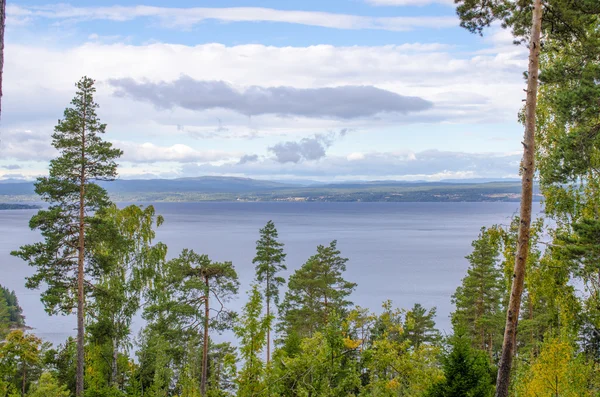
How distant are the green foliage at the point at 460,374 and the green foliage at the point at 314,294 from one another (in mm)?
18266

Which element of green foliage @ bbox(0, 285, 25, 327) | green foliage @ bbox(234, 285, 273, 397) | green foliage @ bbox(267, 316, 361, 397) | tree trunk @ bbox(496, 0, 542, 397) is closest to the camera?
tree trunk @ bbox(496, 0, 542, 397)

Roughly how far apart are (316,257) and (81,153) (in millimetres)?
15649

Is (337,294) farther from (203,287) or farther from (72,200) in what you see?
(72,200)

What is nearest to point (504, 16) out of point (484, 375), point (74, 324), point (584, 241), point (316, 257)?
point (584, 241)

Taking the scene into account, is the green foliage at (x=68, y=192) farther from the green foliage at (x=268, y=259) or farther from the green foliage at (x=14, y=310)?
the green foliage at (x=14, y=310)

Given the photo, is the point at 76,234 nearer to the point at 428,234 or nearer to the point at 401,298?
the point at 401,298

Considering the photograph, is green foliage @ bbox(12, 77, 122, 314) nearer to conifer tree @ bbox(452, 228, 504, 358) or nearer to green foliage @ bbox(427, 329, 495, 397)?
green foliage @ bbox(427, 329, 495, 397)

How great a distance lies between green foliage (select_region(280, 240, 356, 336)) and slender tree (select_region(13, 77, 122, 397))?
44.4ft

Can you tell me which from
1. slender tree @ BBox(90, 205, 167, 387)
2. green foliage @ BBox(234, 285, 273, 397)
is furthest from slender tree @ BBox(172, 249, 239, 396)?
green foliage @ BBox(234, 285, 273, 397)

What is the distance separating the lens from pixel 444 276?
235 ft

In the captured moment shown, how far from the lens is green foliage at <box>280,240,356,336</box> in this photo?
28516 millimetres

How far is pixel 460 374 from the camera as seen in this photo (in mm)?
9781

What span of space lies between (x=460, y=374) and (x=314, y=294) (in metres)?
19.9

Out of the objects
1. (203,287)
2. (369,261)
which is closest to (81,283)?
(203,287)
